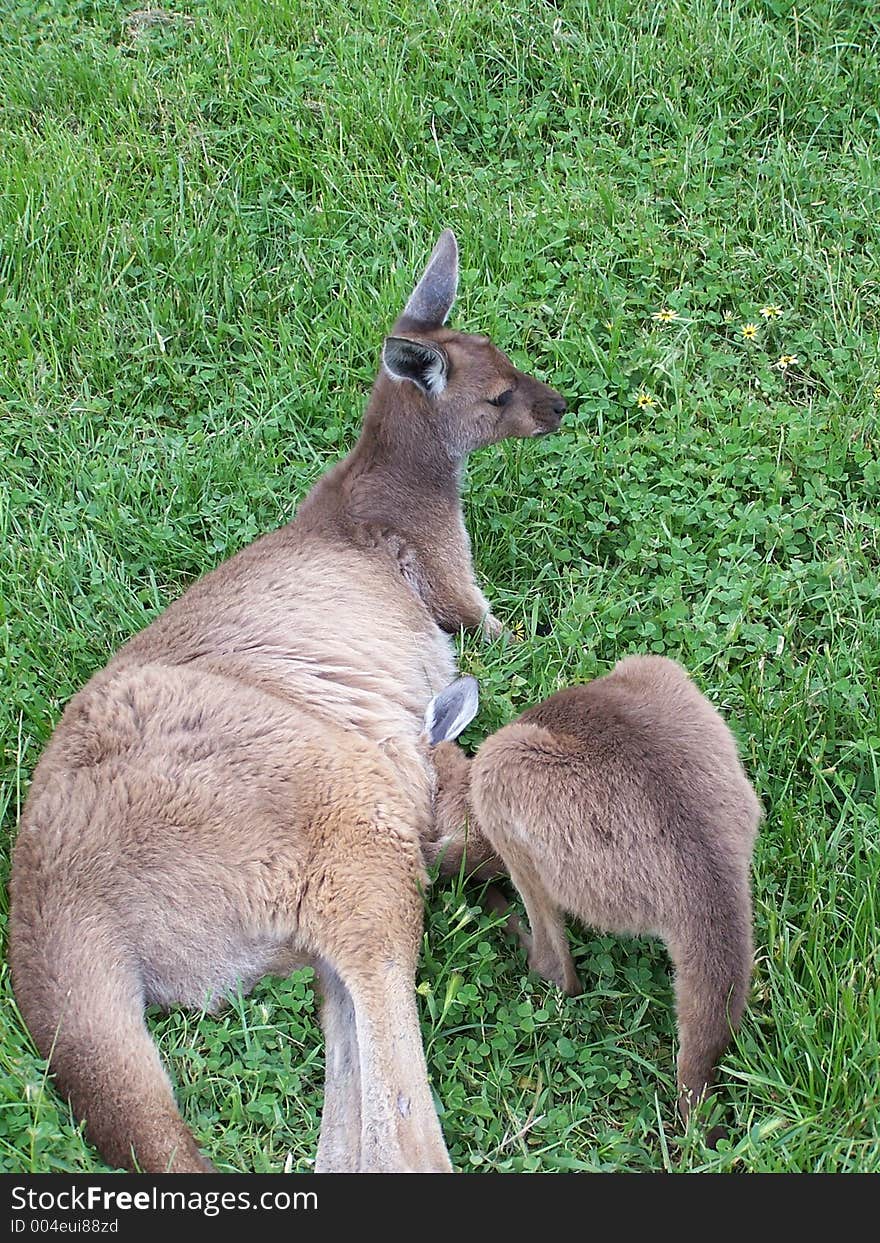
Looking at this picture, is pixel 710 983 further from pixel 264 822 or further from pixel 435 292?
pixel 435 292

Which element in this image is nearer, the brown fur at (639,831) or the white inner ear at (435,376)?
the brown fur at (639,831)

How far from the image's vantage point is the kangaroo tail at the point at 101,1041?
3.14 m

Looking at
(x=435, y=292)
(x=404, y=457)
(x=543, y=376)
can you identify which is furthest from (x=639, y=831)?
(x=543, y=376)

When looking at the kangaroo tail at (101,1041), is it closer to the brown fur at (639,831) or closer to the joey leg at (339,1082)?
the joey leg at (339,1082)

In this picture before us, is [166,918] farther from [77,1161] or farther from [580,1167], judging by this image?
[580,1167]

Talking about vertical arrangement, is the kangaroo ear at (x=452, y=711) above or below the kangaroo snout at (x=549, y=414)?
below

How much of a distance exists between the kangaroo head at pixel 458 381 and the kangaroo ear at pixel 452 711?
43.5 inches

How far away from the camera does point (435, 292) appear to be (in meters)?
5.00

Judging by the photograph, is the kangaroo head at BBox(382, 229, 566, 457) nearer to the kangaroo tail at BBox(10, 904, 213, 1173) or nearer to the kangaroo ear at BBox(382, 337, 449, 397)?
the kangaroo ear at BBox(382, 337, 449, 397)

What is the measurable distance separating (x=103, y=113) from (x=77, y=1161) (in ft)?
17.9

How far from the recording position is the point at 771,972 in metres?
3.45

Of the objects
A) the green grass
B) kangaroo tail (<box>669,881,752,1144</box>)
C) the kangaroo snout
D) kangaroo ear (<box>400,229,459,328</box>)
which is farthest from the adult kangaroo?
kangaroo tail (<box>669,881,752,1144</box>)

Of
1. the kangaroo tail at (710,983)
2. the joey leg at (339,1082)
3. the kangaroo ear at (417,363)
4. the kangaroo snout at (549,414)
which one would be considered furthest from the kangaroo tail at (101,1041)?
the kangaroo snout at (549,414)

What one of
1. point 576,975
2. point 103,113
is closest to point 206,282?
point 103,113
